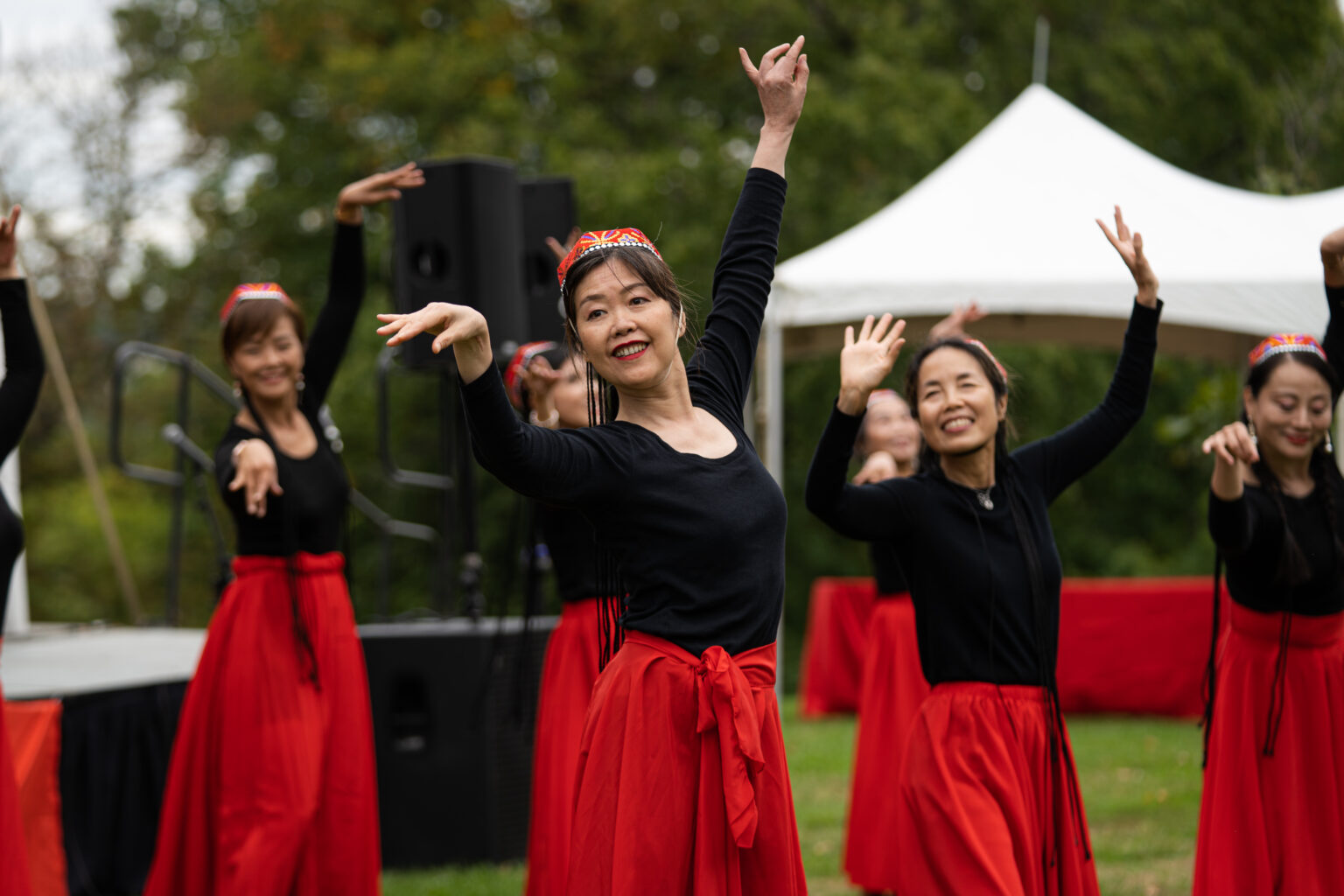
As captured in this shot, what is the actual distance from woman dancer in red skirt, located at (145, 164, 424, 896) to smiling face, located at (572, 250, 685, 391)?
1.45 m

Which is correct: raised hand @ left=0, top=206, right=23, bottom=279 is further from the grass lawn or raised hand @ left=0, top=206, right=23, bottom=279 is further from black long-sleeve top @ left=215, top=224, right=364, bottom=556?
the grass lawn

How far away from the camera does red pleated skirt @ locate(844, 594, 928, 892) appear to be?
4.98 meters

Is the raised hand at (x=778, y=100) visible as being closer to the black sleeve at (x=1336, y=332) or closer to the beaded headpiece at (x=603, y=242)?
the beaded headpiece at (x=603, y=242)

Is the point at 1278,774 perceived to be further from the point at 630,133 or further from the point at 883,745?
the point at 630,133

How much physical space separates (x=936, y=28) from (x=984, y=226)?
1081 cm

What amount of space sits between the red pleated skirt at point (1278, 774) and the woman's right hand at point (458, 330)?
2.54 meters

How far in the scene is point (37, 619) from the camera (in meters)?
19.2

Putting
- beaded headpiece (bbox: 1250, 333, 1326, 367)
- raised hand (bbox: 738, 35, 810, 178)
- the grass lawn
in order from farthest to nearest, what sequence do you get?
1. the grass lawn
2. beaded headpiece (bbox: 1250, 333, 1326, 367)
3. raised hand (bbox: 738, 35, 810, 178)

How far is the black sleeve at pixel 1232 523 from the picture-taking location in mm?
3570

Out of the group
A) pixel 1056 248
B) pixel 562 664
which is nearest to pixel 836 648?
pixel 1056 248

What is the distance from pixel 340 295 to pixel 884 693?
2556 mm

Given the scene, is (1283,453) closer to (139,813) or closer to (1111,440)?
(1111,440)

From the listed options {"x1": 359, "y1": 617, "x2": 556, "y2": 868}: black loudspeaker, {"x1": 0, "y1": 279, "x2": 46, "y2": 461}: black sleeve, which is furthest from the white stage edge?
{"x1": 0, "y1": 279, "x2": 46, "y2": 461}: black sleeve

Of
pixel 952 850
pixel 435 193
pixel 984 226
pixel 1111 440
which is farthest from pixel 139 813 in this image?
pixel 984 226
